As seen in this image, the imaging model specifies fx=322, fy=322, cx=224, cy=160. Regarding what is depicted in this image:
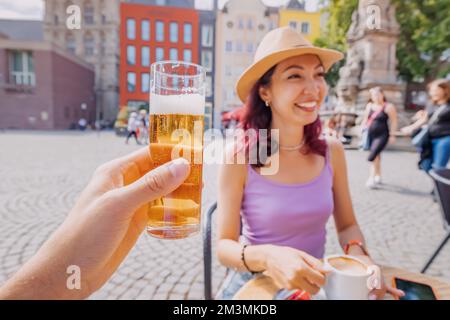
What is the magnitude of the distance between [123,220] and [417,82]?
86.6ft

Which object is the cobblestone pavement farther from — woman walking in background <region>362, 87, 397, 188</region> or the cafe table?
the cafe table

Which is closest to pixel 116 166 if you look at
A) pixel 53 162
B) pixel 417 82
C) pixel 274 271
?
pixel 274 271

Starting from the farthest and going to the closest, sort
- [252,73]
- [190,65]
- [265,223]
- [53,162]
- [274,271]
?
[53,162]
[252,73]
[265,223]
[274,271]
[190,65]

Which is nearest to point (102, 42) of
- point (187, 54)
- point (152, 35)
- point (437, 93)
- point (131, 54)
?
point (131, 54)

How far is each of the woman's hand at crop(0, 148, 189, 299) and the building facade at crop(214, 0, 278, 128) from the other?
19334 mm

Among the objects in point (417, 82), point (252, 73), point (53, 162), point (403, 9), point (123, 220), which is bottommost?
point (53, 162)

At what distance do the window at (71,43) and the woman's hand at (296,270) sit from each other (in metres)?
44.1

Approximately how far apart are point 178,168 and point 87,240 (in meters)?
0.30

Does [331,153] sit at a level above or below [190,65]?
below

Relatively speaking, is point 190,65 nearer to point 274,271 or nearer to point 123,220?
point 123,220

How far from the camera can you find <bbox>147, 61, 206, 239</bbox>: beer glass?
1.00 m

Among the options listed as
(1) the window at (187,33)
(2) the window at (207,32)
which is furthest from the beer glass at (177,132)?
(2) the window at (207,32)
